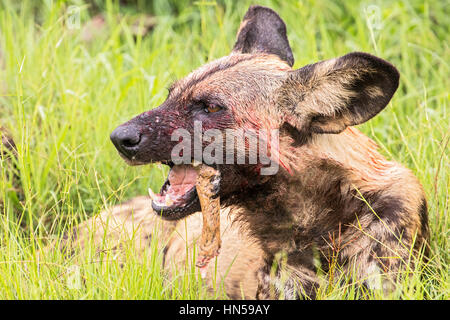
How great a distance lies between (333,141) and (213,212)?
676mm

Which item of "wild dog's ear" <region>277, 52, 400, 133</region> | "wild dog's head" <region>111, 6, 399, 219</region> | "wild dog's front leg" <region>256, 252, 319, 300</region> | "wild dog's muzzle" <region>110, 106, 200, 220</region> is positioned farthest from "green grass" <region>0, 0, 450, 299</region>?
"wild dog's ear" <region>277, 52, 400, 133</region>

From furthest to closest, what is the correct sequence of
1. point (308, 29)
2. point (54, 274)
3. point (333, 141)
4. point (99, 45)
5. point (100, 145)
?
point (99, 45), point (308, 29), point (100, 145), point (333, 141), point (54, 274)

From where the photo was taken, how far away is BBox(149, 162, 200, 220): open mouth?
353 cm

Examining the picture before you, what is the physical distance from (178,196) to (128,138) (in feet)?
1.24

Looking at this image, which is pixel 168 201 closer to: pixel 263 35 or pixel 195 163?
pixel 195 163

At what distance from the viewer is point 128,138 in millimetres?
3473

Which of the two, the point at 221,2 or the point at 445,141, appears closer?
the point at 445,141

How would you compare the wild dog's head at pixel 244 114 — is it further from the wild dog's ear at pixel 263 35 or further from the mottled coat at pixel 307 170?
the wild dog's ear at pixel 263 35

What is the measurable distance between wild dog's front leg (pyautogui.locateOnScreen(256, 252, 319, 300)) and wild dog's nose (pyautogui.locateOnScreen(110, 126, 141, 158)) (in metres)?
0.91

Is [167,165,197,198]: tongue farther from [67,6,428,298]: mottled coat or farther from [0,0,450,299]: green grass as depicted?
[0,0,450,299]: green grass

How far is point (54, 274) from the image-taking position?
3340mm

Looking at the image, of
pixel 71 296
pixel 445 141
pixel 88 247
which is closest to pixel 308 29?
pixel 445 141

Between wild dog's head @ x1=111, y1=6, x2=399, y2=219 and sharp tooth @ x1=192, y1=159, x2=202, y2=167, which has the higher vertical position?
wild dog's head @ x1=111, y1=6, x2=399, y2=219

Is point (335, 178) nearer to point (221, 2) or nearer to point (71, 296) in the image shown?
point (71, 296)
